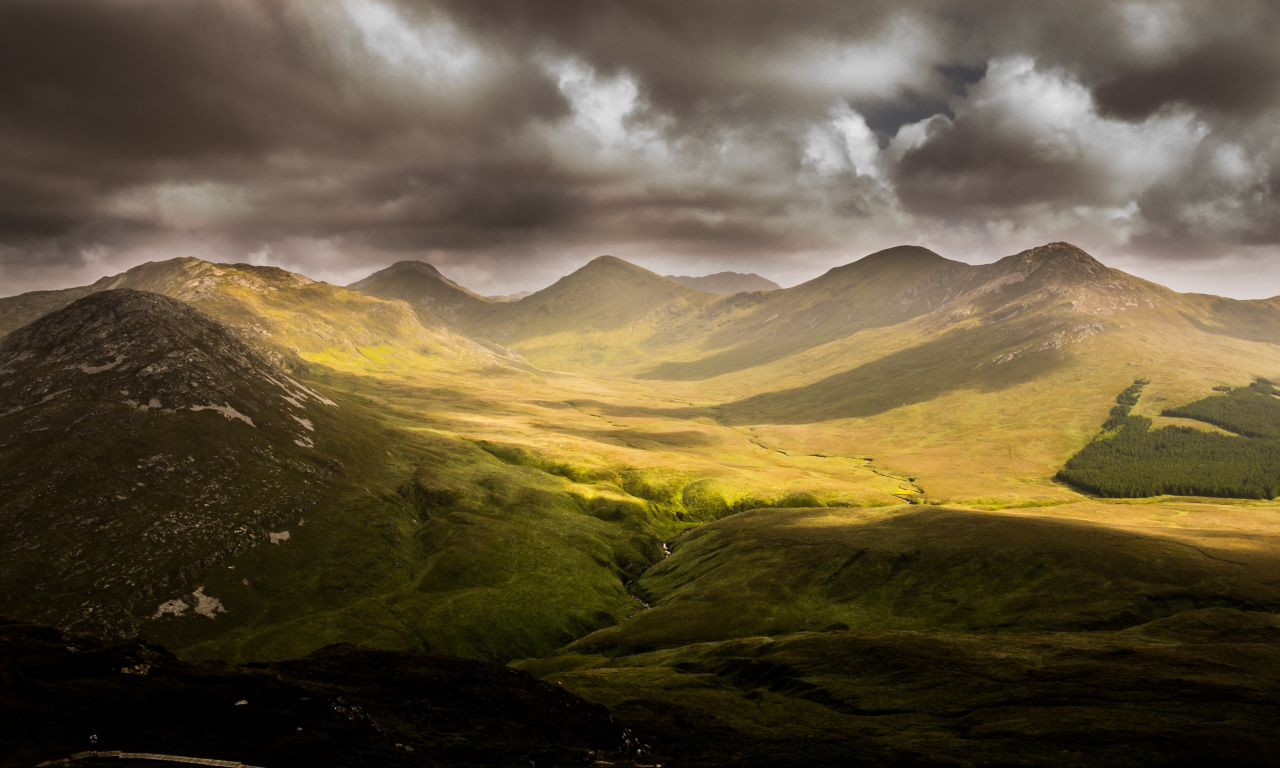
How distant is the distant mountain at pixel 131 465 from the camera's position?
116375 mm

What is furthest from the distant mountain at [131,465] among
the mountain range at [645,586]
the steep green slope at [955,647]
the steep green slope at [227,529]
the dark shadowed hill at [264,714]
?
the steep green slope at [955,647]

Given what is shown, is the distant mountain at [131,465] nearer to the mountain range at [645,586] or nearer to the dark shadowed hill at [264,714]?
the mountain range at [645,586]

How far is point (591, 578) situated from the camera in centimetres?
16200

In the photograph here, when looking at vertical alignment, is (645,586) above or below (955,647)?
below

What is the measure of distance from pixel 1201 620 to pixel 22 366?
288214 millimetres

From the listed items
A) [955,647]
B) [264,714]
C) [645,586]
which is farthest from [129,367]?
[955,647]

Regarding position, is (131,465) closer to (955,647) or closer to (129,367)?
(129,367)

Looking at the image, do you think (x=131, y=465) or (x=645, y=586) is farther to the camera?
(x=645, y=586)

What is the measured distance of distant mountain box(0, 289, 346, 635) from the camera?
Result: 11638 cm

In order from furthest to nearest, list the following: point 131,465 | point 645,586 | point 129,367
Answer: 1. point 129,367
2. point 645,586
3. point 131,465

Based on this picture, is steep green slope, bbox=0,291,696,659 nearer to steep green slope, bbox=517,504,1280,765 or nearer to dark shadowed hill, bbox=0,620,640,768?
steep green slope, bbox=517,504,1280,765

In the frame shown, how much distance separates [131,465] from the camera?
5669 inches

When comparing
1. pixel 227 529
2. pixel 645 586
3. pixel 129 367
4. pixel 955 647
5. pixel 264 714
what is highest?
pixel 129 367

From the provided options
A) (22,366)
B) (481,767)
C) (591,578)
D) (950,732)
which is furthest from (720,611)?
(22,366)
